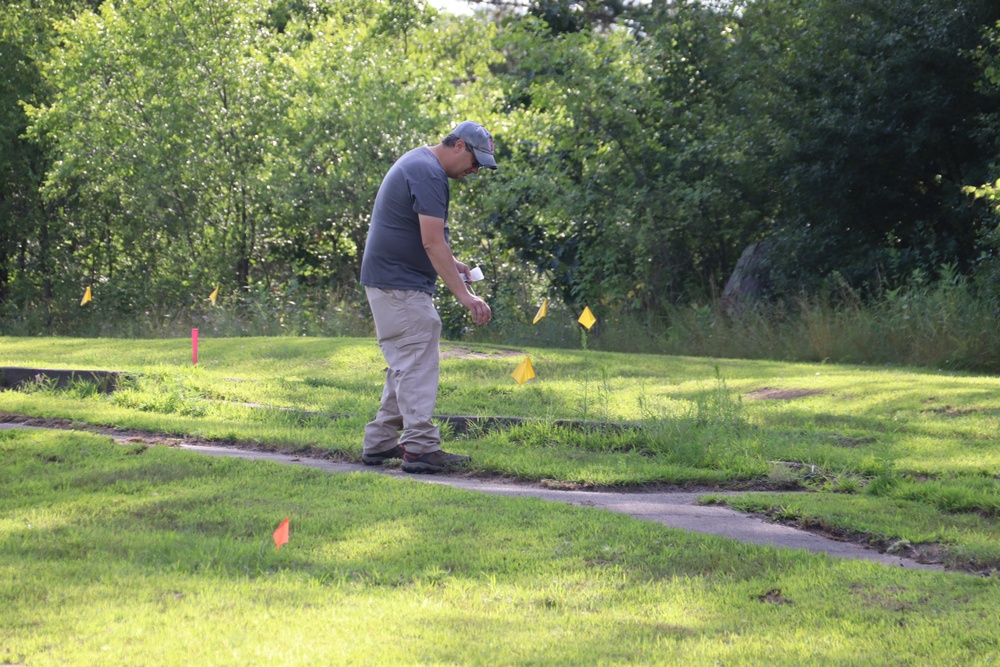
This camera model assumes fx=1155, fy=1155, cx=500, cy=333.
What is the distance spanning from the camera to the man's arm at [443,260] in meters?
7.21

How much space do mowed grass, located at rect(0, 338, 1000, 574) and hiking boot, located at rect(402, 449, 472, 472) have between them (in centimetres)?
19

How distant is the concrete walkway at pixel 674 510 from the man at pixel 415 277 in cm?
34

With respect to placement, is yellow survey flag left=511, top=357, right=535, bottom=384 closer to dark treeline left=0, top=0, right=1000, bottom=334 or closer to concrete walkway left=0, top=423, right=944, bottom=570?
concrete walkway left=0, top=423, right=944, bottom=570

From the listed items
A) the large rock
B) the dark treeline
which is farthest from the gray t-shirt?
the large rock

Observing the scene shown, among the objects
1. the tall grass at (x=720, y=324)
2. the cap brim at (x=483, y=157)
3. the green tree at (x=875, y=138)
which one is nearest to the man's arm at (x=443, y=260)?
the cap brim at (x=483, y=157)

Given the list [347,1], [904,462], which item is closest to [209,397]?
[904,462]

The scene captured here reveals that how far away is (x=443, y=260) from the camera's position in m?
7.27

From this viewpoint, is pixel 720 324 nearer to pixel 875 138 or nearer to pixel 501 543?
pixel 875 138

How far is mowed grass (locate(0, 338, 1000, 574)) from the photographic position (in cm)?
637

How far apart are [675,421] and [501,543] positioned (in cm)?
325

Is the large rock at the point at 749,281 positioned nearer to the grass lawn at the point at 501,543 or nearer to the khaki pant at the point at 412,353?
the grass lawn at the point at 501,543

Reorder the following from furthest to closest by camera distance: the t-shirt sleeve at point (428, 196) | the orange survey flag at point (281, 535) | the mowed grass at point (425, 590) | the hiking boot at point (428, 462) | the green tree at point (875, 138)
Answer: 1. the green tree at point (875, 138)
2. the hiking boot at point (428, 462)
3. the t-shirt sleeve at point (428, 196)
4. the orange survey flag at point (281, 535)
5. the mowed grass at point (425, 590)

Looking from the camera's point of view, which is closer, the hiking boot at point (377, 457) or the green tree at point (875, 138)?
the hiking boot at point (377, 457)

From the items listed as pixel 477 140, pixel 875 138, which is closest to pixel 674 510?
pixel 477 140
